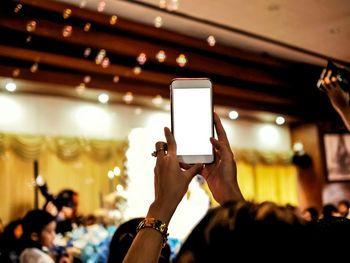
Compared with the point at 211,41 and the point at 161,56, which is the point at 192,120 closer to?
the point at 161,56

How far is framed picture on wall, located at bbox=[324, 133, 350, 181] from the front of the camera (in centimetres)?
1060

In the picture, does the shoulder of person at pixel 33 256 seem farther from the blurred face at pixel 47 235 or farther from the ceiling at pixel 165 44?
the ceiling at pixel 165 44

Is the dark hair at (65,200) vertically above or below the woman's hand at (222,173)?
below

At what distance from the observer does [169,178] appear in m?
0.93

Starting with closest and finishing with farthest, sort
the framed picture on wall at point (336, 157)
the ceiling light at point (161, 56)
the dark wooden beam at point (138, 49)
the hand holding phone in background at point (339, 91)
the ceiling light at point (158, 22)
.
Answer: the hand holding phone in background at point (339, 91), the dark wooden beam at point (138, 49), the ceiling light at point (158, 22), the ceiling light at point (161, 56), the framed picture on wall at point (336, 157)

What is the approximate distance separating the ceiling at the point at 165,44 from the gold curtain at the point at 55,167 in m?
0.69

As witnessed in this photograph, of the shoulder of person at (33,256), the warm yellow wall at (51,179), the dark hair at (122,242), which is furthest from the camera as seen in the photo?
the warm yellow wall at (51,179)

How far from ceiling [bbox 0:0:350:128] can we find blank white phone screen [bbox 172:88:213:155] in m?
4.89

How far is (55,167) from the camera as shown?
302 inches

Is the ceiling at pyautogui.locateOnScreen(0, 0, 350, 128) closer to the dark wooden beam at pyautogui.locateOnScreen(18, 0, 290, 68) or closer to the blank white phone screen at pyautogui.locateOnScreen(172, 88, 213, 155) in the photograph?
the dark wooden beam at pyautogui.locateOnScreen(18, 0, 290, 68)

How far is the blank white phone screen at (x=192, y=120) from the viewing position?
3.67ft

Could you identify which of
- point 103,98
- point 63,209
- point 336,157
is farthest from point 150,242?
point 336,157

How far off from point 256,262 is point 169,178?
0.39m

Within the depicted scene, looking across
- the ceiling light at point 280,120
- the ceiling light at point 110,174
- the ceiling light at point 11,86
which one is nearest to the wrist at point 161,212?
the ceiling light at point 11,86
